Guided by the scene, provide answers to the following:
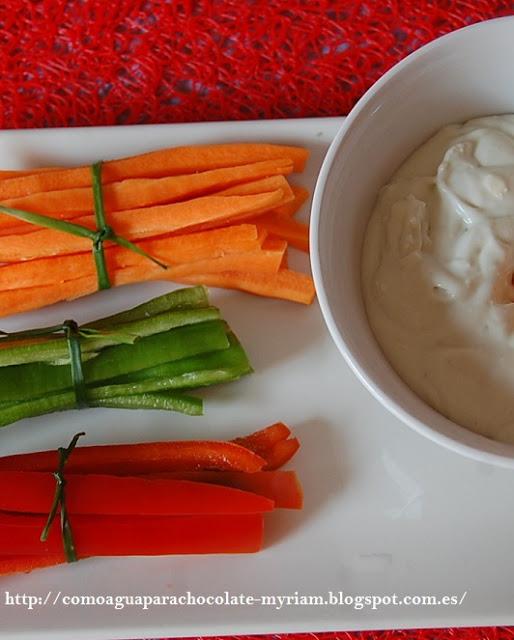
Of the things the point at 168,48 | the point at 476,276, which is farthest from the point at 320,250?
the point at 168,48

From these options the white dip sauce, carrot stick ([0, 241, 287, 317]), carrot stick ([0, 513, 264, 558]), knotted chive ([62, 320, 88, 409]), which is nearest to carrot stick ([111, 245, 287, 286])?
carrot stick ([0, 241, 287, 317])

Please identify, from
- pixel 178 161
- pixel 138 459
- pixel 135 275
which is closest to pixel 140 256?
pixel 135 275

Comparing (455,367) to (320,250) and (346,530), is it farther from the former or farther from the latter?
(346,530)

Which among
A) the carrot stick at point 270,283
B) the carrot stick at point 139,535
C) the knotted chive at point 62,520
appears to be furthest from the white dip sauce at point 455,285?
the knotted chive at point 62,520

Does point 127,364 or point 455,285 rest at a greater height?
point 455,285

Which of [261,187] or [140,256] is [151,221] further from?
[261,187]

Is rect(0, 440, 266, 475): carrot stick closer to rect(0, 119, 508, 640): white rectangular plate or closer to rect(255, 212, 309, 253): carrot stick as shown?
rect(0, 119, 508, 640): white rectangular plate
